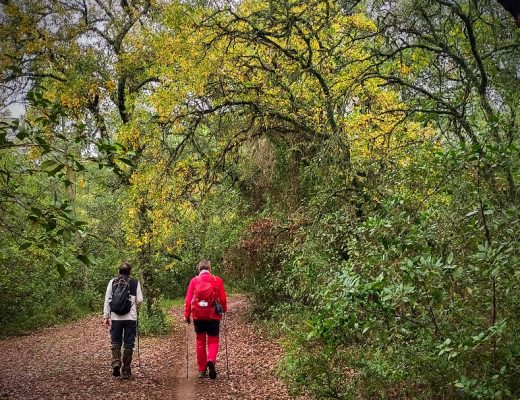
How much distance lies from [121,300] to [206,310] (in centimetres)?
154

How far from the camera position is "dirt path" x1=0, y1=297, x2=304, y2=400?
841cm

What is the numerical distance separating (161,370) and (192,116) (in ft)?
17.8

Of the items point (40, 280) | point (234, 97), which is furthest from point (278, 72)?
point (40, 280)

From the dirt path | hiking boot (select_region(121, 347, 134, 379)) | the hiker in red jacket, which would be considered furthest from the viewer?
hiking boot (select_region(121, 347, 134, 379))

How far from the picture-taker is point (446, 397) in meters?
5.33

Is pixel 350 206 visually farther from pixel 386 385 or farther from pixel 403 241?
pixel 403 241

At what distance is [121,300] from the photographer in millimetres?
9125

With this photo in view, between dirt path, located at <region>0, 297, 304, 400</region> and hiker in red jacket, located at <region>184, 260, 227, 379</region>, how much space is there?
0.38m

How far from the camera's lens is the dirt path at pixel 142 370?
8414 millimetres

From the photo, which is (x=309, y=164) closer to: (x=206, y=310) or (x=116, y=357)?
(x=206, y=310)

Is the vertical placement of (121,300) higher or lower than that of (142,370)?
higher

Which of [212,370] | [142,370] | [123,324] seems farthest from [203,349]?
[142,370]

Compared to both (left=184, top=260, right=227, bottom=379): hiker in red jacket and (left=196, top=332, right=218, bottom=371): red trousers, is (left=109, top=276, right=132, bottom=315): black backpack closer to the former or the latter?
(left=184, top=260, right=227, bottom=379): hiker in red jacket

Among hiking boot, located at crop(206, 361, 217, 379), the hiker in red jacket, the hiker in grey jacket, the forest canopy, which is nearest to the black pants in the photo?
the hiker in grey jacket
